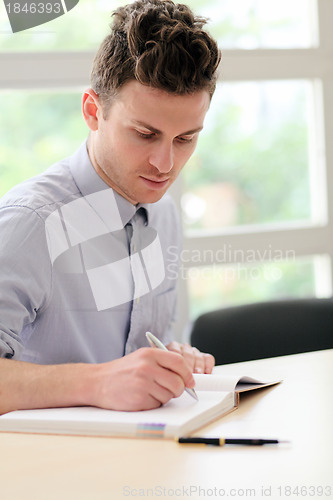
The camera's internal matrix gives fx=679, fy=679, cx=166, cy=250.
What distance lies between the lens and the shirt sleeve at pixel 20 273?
1.36 m

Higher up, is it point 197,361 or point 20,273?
point 20,273

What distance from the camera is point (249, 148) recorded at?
122 inches

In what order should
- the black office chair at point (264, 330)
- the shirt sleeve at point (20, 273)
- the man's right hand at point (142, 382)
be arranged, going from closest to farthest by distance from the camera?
the man's right hand at point (142, 382), the shirt sleeve at point (20, 273), the black office chair at point (264, 330)

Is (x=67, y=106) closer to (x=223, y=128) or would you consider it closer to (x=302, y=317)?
(x=223, y=128)

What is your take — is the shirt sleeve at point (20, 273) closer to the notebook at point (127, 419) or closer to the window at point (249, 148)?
the notebook at point (127, 419)

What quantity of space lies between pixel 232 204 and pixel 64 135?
0.82 m

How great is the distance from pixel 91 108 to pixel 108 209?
10.2 inches

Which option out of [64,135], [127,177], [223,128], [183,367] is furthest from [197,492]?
[223,128]

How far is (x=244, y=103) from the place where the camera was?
3.07 meters

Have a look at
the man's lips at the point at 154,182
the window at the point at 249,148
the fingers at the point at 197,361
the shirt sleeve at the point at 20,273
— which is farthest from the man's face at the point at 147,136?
the window at the point at 249,148

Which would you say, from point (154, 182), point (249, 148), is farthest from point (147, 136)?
point (249, 148)

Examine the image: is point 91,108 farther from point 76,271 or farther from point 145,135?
point 76,271

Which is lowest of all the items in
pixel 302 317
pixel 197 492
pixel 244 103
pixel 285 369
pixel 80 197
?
pixel 197 492

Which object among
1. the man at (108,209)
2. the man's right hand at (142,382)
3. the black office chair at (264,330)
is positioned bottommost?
the man's right hand at (142,382)
